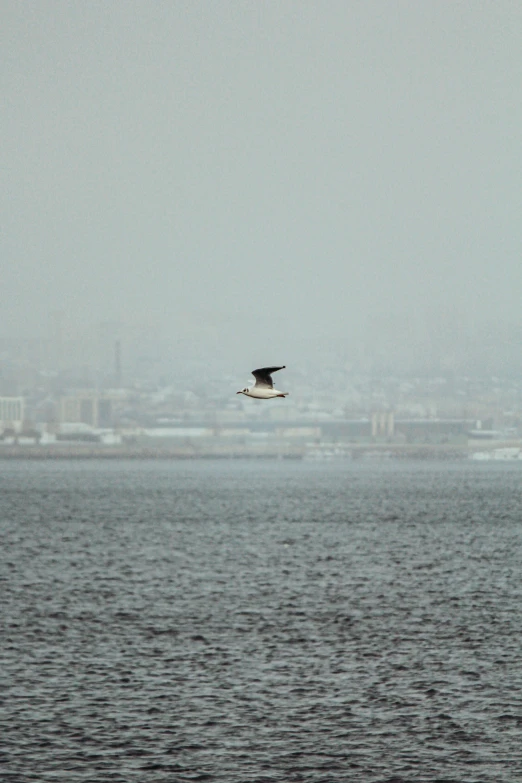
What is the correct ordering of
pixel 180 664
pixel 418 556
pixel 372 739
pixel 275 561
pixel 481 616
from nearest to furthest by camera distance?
pixel 372 739 → pixel 180 664 → pixel 481 616 → pixel 275 561 → pixel 418 556

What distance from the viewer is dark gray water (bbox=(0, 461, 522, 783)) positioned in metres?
32.9

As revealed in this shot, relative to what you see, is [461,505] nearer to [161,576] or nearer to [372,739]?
[161,576]

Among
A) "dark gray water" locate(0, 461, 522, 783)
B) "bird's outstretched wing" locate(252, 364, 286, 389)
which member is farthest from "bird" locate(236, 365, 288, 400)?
"dark gray water" locate(0, 461, 522, 783)

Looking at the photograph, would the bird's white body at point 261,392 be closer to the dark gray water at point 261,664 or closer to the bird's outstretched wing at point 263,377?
the bird's outstretched wing at point 263,377

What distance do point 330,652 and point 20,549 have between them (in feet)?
157

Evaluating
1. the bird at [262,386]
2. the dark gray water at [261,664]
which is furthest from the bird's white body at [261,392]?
the dark gray water at [261,664]

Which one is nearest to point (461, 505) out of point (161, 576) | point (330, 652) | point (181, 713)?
point (161, 576)

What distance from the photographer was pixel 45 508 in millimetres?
150375

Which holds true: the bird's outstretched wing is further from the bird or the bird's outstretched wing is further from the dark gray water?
the dark gray water

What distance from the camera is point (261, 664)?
43.8 m

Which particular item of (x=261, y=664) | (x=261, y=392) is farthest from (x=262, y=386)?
(x=261, y=664)

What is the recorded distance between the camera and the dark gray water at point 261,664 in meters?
32.9

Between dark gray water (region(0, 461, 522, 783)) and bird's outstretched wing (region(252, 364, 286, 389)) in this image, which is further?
dark gray water (region(0, 461, 522, 783))

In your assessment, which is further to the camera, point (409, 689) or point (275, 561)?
point (275, 561)
